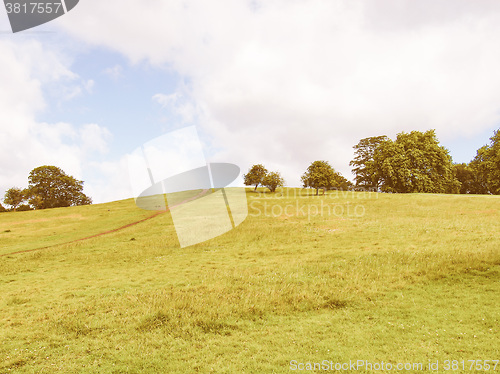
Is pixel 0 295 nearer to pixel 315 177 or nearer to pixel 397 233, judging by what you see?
pixel 397 233

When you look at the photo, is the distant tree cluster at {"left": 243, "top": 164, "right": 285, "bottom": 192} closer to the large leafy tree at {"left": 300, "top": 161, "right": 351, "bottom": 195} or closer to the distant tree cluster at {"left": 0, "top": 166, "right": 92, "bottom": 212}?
the large leafy tree at {"left": 300, "top": 161, "right": 351, "bottom": 195}

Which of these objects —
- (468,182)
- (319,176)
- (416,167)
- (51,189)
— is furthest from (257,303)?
(468,182)

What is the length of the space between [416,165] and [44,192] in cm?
11488

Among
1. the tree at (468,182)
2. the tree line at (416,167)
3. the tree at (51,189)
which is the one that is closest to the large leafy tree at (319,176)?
the tree line at (416,167)

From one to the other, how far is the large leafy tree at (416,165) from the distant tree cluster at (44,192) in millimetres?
102711

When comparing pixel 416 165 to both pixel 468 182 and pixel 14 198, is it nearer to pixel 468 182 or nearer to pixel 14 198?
pixel 468 182

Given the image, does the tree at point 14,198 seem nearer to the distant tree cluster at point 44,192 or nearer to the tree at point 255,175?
the distant tree cluster at point 44,192

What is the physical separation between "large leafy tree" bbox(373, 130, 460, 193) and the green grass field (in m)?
44.4

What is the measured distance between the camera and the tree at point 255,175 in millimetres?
91500

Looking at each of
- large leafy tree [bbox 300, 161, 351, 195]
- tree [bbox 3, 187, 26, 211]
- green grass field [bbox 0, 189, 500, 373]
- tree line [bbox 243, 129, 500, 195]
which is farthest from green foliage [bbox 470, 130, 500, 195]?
tree [bbox 3, 187, 26, 211]

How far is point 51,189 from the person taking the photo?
89875 mm

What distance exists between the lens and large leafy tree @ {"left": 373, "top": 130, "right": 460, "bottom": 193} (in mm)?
69938

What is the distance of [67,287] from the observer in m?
17.4

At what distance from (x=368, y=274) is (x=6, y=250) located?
39.1m
